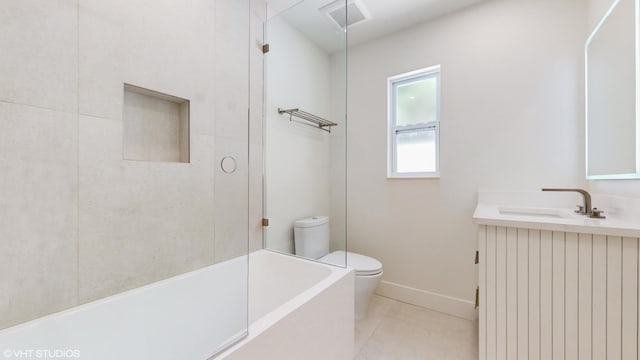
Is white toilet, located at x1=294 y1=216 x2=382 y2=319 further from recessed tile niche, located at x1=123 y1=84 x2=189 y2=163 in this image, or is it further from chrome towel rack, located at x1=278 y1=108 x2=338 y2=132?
recessed tile niche, located at x1=123 y1=84 x2=189 y2=163

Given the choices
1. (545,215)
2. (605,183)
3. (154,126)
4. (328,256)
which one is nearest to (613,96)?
(605,183)

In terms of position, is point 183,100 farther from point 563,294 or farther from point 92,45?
point 563,294

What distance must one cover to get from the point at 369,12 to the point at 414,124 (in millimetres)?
1048

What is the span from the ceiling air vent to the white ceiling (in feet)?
0.10

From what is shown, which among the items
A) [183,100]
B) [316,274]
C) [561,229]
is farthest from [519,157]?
[183,100]

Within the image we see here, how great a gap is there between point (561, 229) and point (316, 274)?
4.13 feet

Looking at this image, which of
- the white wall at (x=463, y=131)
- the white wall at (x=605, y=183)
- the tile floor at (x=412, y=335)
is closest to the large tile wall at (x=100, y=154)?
the tile floor at (x=412, y=335)

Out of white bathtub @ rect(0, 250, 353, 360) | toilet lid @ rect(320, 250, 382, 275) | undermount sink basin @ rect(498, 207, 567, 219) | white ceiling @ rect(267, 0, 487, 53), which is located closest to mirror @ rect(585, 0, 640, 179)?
undermount sink basin @ rect(498, 207, 567, 219)

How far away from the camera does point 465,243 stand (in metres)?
2.03

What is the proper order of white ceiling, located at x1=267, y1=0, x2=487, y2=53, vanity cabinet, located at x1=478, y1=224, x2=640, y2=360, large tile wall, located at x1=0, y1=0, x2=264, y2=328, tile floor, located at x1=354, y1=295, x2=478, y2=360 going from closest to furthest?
1. large tile wall, located at x1=0, y1=0, x2=264, y2=328
2. vanity cabinet, located at x1=478, y1=224, x2=640, y2=360
3. tile floor, located at x1=354, y1=295, x2=478, y2=360
4. white ceiling, located at x1=267, y1=0, x2=487, y2=53

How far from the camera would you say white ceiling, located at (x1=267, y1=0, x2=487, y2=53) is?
6.45 ft

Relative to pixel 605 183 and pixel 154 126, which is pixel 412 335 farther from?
pixel 154 126

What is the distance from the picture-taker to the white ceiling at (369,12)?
1.97m

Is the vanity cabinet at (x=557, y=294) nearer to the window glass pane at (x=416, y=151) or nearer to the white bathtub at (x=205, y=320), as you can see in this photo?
the white bathtub at (x=205, y=320)
